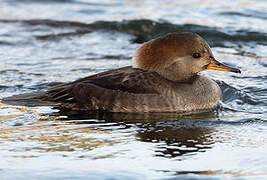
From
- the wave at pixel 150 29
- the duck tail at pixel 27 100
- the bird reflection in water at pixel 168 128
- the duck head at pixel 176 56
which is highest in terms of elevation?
the wave at pixel 150 29

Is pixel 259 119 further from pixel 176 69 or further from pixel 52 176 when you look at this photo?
pixel 52 176

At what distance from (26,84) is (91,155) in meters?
4.12

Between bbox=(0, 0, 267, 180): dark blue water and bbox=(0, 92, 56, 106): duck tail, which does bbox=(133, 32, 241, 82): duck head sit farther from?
bbox=(0, 92, 56, 106): duck tail

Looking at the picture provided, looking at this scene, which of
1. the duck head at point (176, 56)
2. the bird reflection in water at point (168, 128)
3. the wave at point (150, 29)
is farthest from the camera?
the wave at point (150, 29)

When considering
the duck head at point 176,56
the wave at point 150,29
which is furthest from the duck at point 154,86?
the wave at point 150,29

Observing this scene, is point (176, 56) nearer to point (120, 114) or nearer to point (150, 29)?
point (120, 114)

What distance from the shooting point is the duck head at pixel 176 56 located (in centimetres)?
869

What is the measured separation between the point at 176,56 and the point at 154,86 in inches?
23.8

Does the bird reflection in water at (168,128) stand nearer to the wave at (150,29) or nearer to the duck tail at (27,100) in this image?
the duck tail at (27,100)

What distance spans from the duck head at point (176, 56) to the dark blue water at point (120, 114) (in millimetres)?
753

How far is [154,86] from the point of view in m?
8.54

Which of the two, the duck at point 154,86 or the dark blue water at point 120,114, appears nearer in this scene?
the dark blue water at point 120,114

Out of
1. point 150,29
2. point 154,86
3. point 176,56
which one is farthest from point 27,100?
point 150,29

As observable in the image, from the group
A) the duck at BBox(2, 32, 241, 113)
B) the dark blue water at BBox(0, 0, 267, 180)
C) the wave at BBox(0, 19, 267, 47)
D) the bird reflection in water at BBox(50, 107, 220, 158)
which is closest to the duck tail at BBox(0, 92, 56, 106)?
the duck at BBox(2, 32, 241, 113)
